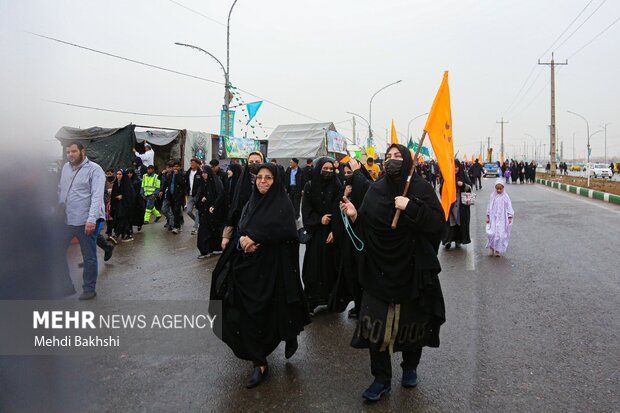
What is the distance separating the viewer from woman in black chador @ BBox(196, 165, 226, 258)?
816 centimetres

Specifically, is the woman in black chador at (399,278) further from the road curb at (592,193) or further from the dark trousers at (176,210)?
the road curb at (592,193)

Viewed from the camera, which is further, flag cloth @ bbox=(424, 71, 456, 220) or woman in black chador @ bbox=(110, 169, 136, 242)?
woman in black chador @ bbox=(110, 169, 136, 242)

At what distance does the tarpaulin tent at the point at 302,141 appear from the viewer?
25.8m

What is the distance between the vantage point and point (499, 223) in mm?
8148

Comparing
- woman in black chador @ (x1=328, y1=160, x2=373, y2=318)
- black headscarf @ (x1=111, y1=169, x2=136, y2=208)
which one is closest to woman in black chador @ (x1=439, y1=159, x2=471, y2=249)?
woman in black chador @ (x1=328, y1=160, x2=373, y2=318)

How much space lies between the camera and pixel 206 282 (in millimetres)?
6363

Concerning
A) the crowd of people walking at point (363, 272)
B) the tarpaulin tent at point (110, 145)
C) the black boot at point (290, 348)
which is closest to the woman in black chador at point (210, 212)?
the crowd of people walking at point (363, 272)

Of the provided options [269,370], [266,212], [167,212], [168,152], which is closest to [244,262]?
[266,212]

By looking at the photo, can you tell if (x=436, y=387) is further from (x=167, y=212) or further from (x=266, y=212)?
(x=167, y=212)

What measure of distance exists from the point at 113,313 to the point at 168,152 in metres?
12.4

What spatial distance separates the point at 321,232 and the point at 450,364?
82.0 inches

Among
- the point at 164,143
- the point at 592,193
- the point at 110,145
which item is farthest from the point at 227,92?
the point at 592,193

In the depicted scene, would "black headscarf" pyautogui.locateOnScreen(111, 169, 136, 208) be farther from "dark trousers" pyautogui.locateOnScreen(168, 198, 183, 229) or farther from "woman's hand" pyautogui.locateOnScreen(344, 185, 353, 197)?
"woman's hand" pyautogui.locateOnScreen(344, 185, 353, 197)

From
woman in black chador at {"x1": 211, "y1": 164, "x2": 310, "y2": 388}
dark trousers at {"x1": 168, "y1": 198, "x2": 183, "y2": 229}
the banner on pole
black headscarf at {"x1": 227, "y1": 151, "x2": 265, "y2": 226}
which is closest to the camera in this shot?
woman in black chador at {"x1": 211, "y1": 164, "x2": 310, "y2": 388}
